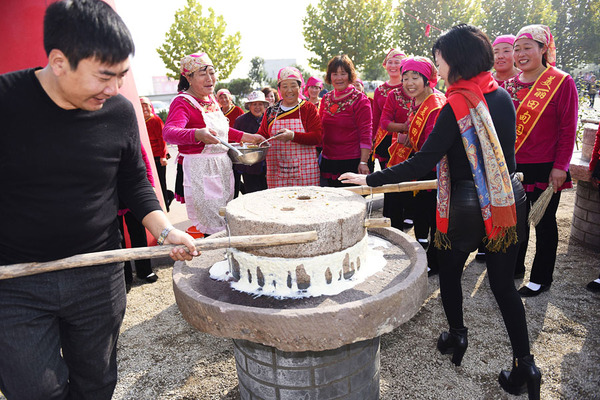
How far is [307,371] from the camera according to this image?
196 centimetres

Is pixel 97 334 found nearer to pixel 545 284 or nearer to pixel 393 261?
pixel 393 261

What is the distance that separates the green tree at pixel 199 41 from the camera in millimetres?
21958

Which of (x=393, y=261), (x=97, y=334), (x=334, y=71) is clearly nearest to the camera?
(x=97, y=334)

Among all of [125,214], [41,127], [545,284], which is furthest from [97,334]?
[545,284]

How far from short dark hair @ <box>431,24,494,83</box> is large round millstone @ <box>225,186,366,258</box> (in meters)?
0.89

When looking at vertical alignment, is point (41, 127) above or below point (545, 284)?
above

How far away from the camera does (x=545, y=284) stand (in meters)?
3.56

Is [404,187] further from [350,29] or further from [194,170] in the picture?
[350,29]

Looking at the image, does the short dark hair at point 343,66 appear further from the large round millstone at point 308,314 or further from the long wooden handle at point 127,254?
the long wooden handle at point 127,254

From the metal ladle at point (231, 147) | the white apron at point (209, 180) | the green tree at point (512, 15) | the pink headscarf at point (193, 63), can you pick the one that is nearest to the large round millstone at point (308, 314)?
the metal ladle at point (231, 147)

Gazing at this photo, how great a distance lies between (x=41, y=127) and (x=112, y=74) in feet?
1.07

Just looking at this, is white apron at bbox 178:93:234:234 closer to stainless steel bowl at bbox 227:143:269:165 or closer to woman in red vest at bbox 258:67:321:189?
stainless steel bowl at bbox 227:143:269:165

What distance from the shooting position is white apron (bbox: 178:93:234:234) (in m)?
3.68

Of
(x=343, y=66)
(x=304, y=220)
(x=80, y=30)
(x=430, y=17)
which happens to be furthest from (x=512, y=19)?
(x=80, y=30)
